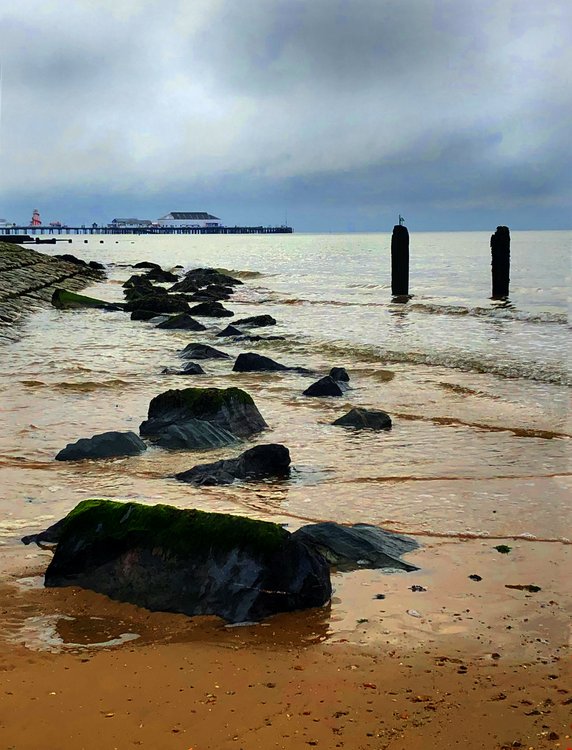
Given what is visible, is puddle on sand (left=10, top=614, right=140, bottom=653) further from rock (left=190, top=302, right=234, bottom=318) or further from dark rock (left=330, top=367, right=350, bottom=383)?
rock (left=190, top=302, right=234, bottom=318)

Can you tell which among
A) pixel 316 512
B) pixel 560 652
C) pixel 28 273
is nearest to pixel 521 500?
pixel 316 512

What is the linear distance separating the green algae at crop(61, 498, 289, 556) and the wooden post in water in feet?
113

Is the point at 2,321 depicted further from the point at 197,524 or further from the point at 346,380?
the point at 197,524

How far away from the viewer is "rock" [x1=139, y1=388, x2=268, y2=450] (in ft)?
29.8

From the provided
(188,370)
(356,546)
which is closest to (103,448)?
(356,546)

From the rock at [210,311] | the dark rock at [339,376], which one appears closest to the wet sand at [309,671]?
the dark rock at [339,376]

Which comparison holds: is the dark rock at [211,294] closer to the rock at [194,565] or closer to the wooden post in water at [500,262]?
the wooden post in water at [500,262]

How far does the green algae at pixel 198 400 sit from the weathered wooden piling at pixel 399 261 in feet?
Answer: 97.1

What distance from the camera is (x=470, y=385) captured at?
14.1 metres

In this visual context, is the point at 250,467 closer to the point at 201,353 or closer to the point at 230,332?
the point at 201,353

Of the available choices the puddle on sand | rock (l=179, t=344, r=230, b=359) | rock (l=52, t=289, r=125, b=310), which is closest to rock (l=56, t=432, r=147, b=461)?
the puddle on sand

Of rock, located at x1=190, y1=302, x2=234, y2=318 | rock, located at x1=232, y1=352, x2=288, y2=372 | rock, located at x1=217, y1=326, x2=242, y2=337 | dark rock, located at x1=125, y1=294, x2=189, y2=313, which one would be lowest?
rock, located at x1=232, y1=352, x2=288, y2=372

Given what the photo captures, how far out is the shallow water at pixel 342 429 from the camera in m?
6.86

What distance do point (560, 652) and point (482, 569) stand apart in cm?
123
